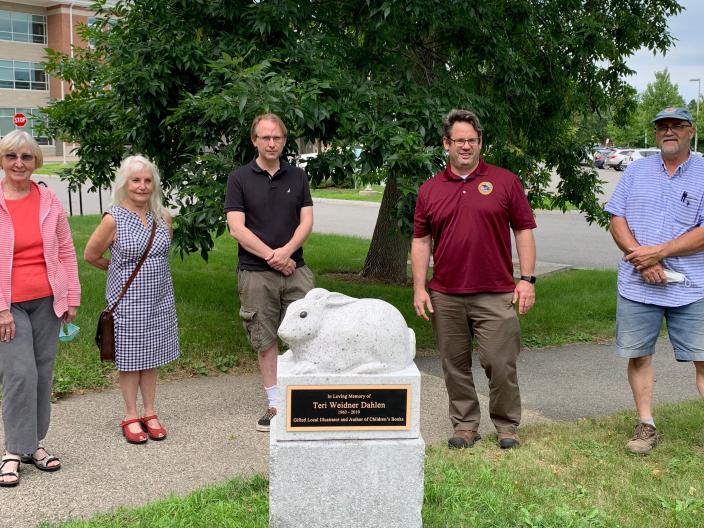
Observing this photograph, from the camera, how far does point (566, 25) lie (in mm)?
8758

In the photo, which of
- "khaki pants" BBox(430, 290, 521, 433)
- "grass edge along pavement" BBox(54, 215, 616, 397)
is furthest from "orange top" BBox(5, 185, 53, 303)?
"khaki pants" BBox(430, 290, 521, 433)

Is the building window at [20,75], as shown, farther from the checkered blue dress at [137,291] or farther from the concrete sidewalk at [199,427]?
the checkered blue dress at [137,291]

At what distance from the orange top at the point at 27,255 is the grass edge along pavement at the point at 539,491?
1.29m

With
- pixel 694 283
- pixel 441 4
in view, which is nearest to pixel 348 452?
pixel 694 283

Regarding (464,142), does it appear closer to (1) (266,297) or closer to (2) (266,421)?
(1) (266,297)

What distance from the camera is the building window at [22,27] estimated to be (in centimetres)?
5156

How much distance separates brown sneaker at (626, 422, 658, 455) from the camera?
4.75 m

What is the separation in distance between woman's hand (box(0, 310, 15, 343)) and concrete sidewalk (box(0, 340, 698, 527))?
813mm

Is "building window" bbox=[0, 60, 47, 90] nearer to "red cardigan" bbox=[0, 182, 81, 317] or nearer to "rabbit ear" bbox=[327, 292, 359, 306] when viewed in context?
"red cardigan" bbox=[0, 182, 81, 317]

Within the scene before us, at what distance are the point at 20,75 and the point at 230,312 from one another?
50701mm

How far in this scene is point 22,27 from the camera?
52.4 metres

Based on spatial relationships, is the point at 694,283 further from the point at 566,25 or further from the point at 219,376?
the point at 566,25

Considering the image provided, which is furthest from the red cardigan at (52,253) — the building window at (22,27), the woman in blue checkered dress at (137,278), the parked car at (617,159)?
the building window at (22,27)

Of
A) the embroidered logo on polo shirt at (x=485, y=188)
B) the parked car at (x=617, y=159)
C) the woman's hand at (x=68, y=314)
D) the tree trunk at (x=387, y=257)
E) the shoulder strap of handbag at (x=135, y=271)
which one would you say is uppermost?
the parked car at (x=617, y=159)
